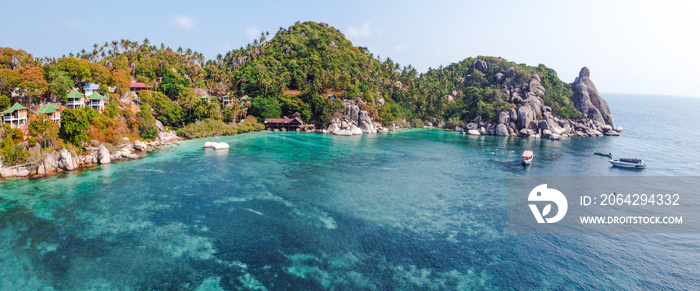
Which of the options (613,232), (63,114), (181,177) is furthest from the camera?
(63,114)

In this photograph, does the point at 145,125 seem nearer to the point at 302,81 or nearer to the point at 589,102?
the point at 302,81

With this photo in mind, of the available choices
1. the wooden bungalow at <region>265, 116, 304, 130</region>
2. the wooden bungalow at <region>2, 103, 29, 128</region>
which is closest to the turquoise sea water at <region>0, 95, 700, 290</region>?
the wooden bungalow at <region>2, 103, 29, 128</region>

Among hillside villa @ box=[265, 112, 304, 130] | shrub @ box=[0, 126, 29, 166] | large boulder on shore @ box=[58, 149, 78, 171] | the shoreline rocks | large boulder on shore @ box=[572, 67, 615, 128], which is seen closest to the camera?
shrub @ box=[0, 126, 29, 166]

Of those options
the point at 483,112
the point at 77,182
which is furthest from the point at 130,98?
the point at 483,112

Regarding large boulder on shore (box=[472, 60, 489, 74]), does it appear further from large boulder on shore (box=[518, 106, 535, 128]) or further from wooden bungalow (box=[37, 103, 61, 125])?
wooden bungalow (box=[37, 103, 61, 125])

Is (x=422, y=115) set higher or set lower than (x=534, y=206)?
higher

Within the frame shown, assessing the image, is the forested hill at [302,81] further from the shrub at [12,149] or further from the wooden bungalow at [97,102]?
the shrub at [12,149]

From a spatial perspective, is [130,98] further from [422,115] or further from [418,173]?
[422,115]

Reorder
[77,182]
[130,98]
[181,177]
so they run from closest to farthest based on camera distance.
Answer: [77,182], [181,177], [130,98]
